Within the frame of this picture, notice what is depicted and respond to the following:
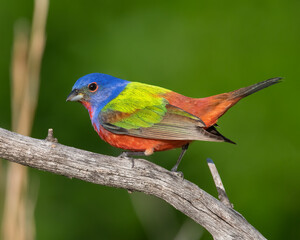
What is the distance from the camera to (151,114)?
464 cm

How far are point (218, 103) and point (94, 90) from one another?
1212mm

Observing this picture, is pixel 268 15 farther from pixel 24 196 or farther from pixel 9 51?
pixel 24 196

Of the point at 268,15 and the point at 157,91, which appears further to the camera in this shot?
the point at 268,15

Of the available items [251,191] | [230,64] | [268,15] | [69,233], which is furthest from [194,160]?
[268,15]

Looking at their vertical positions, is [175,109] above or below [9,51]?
above

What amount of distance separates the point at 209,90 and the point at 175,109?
2.48 meters

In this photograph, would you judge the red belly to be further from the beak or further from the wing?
the beak

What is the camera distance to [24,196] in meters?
4.23

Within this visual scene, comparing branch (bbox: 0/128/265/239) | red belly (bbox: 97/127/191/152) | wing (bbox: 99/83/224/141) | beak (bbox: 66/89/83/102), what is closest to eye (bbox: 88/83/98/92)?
beak (bbox: 66/89/83/102)

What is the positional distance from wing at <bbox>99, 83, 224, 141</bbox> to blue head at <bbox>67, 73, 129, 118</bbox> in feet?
0.38

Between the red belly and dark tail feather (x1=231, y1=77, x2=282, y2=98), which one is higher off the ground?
dark tail feather (x1=231, y1=77, x2=282, y2=98)

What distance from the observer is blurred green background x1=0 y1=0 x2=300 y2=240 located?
6.68 m

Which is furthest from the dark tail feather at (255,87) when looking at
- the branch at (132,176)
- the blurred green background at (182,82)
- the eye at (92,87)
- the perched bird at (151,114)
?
the blurred green background at (182,82)

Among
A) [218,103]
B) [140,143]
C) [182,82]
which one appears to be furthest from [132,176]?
[182,82]
